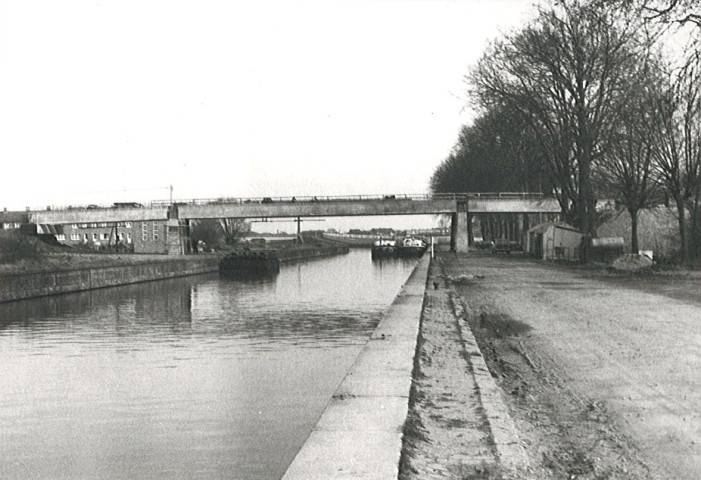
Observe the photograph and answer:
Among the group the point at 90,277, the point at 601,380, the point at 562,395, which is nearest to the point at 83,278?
the point at 90,277

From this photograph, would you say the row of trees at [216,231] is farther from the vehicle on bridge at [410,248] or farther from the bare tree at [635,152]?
the bare tree at [635,152]

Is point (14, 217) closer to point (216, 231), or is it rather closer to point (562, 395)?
point (216, 231)

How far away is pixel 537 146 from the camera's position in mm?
43969

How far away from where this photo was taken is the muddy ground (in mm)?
5859

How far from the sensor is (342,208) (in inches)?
2891

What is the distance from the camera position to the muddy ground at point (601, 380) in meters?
5.86

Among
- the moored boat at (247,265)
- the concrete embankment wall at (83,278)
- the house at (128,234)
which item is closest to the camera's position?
the concrete embankment wall at (83,278)

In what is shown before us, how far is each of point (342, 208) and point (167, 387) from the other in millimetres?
61705

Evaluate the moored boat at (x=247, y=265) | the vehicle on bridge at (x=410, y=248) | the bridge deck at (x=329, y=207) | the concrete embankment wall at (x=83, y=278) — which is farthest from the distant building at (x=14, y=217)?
Result: the vehicle on bridge at (x=410, y=248)

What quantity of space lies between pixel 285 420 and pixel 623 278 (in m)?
21.0

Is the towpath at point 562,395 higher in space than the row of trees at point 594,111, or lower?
lower

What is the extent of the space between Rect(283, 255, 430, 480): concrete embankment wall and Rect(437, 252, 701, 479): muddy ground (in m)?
1.07

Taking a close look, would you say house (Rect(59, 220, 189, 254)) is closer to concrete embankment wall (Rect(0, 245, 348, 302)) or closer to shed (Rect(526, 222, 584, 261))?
concrete embankment wall (Rect(0, 245, 348, 302))

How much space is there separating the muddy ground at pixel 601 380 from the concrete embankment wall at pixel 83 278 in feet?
68.5
